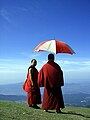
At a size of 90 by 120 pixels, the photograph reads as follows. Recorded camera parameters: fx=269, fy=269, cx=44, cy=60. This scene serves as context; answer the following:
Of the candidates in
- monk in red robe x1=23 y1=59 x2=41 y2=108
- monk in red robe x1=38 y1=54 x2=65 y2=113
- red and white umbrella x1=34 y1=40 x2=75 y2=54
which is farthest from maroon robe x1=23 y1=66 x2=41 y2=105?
red and white umbrella x1=34 y1=40 x2=75 y2=54

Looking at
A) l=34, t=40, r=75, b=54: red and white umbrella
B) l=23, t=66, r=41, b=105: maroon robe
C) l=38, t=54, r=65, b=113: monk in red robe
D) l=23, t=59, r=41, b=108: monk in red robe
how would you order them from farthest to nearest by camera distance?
1. l=23, t=66, r=41, b=105: maroon robe
2. l=23, t=59, r=41, b=108: monk in red robe
3. l=38, t=54, r=65, b=113: monk in red robe
4. l=34, t=40, r=75, b=54: red and white umbrella

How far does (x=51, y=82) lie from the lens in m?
16.3

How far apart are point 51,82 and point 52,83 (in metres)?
0.09

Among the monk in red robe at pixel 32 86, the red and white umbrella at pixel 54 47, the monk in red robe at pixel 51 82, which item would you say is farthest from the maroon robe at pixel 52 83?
the monk in red robe at pixel 32 86

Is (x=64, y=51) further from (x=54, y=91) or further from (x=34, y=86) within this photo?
(x=34, y=86)

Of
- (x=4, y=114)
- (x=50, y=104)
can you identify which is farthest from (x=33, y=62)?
(x=4, y=114)

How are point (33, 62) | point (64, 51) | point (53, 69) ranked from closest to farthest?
point (64, 51)
point (53, 69)
point (33, 62)

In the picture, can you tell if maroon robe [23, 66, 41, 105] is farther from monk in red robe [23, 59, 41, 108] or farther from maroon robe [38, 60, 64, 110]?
maroon robe [38, 60, 64, 110]

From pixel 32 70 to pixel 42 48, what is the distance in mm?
3311

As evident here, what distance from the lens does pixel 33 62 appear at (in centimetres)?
1806

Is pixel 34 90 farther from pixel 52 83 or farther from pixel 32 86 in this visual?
pixel 52 83

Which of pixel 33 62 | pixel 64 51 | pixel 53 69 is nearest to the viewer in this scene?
pixel 64 51

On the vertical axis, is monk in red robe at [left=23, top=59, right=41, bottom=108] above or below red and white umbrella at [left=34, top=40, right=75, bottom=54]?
below

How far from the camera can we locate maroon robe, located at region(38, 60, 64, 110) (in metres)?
16.3
